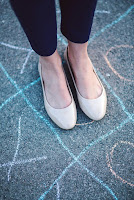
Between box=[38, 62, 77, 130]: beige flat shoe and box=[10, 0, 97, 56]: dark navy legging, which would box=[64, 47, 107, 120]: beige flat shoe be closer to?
box=[38, 62, 77, 130]: beige flat shoe

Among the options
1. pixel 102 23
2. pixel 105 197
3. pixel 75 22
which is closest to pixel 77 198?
pixel 105 197

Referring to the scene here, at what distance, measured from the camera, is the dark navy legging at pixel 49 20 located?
1.92 feet

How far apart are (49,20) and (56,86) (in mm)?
337

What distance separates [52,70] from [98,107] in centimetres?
29

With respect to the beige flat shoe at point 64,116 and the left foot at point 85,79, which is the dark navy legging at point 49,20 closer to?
the left foot at point 85,79

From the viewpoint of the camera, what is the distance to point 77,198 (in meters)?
0.85

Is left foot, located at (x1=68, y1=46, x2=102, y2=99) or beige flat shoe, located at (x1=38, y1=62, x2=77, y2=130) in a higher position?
left foot, located at (x1=68, y1=46, x2=102, y2=99)

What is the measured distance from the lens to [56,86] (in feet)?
2.97

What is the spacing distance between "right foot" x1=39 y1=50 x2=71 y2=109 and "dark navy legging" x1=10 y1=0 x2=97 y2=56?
0.44 ft

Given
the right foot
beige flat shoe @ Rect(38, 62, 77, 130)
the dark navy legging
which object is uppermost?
the dark navy legging

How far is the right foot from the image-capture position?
2.90 ft

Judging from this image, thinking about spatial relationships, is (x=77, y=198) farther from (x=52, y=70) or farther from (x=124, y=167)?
(x=52, y=70)

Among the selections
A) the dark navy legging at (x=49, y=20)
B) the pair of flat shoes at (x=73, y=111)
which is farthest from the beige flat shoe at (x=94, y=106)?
the dark navy legging at (x=49, y=20)

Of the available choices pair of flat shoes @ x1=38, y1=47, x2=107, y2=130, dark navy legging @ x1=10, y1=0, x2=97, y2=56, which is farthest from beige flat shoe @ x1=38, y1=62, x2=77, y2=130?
dark navy legging @ x1=10, y1=0, x2=97, y2=56
